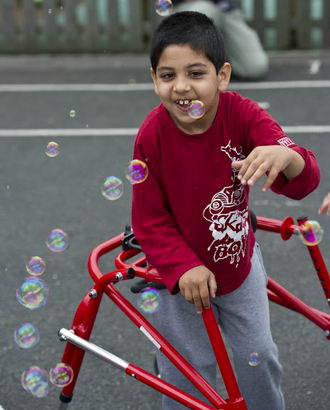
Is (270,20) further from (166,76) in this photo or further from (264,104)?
(166,76)

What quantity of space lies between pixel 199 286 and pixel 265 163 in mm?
435

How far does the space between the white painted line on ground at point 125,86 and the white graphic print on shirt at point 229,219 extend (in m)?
6.21

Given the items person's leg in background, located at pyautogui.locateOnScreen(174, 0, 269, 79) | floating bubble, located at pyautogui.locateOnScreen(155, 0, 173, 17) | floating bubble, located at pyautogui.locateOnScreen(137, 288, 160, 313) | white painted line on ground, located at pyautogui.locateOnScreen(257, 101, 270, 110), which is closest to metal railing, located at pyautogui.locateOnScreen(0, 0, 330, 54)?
person's leg in background, located at pyautogui.locateOnScreen(174, 0, 269, 79)

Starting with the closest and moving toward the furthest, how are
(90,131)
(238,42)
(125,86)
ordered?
(90,131), (238,42), (125,86)

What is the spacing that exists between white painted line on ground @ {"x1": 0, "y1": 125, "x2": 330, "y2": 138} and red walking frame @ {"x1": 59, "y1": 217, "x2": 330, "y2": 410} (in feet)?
14.0

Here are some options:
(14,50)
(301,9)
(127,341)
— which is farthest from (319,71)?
(127,341)

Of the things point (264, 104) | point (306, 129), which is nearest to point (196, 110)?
point (306, 129)

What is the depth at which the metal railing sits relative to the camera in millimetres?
10250

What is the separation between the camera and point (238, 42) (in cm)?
884

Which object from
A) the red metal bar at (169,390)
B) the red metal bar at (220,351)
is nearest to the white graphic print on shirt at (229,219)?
the red metal bar at (220,351)

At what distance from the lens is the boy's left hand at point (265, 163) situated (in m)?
2.35

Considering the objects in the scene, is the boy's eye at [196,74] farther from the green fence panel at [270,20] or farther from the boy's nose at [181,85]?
the green fence panel at [270,20]

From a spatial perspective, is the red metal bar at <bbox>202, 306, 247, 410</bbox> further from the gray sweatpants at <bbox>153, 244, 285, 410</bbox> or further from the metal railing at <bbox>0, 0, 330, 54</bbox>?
the metal railing at <bbox>0, 0, 330, 54</bbox>

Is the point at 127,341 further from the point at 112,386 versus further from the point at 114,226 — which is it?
the point at 114,226
